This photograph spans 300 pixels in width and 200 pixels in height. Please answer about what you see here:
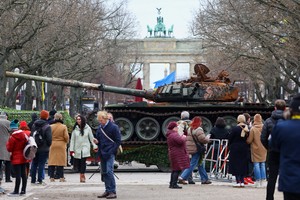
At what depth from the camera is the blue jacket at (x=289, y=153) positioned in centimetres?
993

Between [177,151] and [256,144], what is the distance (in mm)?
1682

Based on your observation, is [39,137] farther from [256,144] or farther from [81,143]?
[256,144]

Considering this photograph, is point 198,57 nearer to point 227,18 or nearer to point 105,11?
point 105,11

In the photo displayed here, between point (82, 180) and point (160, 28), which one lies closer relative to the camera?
point (82, 180)

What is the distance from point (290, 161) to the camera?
10055 mm

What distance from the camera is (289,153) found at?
10117 mm

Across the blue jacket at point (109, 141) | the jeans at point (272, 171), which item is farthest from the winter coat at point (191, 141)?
the jeans at point (272, 171)

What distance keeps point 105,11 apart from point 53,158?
118ft

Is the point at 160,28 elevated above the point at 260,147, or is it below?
above

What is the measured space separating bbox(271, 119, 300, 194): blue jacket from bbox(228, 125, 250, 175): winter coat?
9623 millimetres

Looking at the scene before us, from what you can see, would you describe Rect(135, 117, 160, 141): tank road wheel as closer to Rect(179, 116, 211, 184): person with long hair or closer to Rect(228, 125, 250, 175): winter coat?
Rect(179, 116, 211, 184): person with long hair

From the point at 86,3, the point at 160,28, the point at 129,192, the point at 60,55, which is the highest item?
the point at 160,28

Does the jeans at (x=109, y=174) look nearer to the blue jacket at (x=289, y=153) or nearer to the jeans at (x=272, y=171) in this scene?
the jeans at (x=272, y=171)

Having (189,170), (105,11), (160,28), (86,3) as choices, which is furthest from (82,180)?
(160,28)
